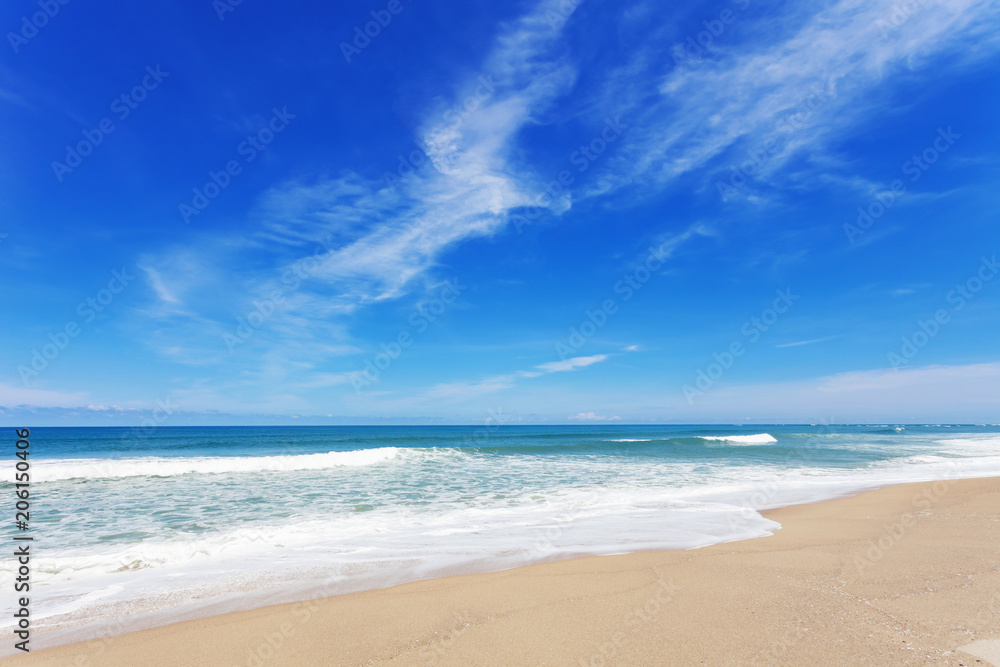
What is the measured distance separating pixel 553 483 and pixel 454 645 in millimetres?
11449

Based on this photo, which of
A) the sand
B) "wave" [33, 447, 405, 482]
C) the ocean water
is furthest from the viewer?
"wave" [33, 447, 405, 482]

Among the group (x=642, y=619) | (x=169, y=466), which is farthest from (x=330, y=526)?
(x=169, y=466)

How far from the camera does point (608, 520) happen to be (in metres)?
8.91

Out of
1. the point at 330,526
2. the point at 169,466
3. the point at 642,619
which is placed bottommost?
the point at 169,466

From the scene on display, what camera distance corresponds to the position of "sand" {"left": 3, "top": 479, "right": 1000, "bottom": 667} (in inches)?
140

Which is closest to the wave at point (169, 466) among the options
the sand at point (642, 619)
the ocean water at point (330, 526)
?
the ocean water at point (330, 526)

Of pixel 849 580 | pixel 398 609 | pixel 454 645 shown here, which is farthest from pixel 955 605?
pixel 398 609

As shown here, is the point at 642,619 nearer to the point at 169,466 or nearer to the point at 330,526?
the point at 330,526

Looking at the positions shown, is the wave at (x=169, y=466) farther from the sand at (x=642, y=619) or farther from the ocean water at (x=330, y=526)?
the sand at (x=642, y=619)

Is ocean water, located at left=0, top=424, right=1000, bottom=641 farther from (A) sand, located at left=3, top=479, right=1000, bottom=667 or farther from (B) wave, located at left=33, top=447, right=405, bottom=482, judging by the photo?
(A) sand, located at left=3, top=479, right=1000, bottom=667

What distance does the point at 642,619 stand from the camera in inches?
163

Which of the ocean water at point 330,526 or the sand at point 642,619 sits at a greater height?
the sand at point 642,619

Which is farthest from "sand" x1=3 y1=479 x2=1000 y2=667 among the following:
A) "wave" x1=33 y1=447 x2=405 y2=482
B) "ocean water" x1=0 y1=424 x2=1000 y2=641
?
"wave" x1=33 y1=447 x2=405 y2=482

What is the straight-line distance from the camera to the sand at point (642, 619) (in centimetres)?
355
